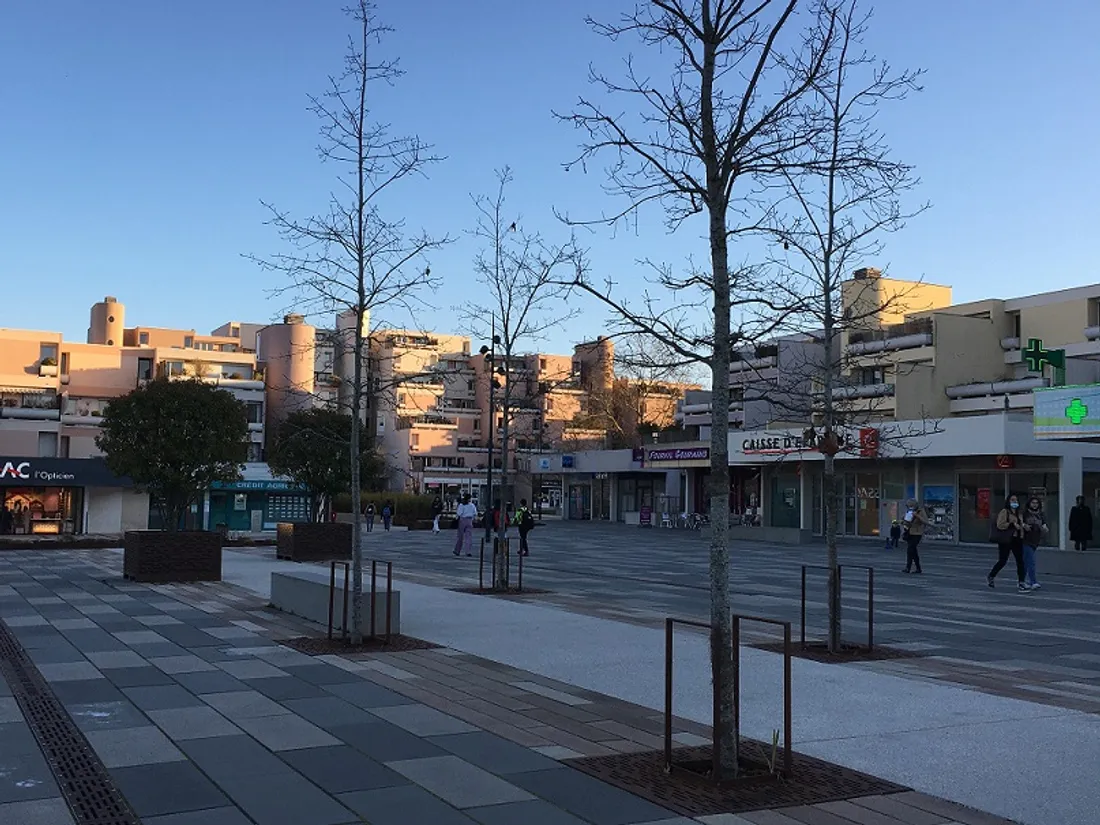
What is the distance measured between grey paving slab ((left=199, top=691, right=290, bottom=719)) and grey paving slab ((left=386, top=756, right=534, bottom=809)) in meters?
1.91

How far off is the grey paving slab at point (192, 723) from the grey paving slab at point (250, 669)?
4.94 feet

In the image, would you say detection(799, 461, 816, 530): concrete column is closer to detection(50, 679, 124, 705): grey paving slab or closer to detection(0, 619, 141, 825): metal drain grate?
detection(0, 619, 141, 825): metal drain grate

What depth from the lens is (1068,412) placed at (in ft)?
92.3

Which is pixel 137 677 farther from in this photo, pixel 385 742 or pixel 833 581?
pixel 833 581

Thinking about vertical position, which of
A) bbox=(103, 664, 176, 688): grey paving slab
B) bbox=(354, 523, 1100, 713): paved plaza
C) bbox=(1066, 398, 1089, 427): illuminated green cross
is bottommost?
bbox=(354, 523, 1100, 713): paved plaza

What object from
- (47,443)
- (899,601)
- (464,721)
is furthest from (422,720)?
(47,443)

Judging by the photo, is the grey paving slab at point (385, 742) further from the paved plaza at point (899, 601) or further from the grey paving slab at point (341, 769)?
the paved plaza at point (899, 601)

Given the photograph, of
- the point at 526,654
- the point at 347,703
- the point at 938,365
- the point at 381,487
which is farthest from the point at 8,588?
the point at 381,487

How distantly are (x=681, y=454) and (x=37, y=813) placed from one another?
55.8 metres

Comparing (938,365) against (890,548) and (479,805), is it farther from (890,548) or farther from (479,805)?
(479,805)

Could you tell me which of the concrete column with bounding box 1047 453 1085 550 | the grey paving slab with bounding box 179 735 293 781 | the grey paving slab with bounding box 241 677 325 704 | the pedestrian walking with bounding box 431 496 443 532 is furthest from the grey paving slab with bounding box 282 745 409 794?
the pedestrian walking with bounding box 431 496 443 532

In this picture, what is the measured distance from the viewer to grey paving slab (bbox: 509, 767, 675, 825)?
5746mm

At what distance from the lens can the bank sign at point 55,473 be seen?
43.4m

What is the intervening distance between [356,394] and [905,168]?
7.00 m
